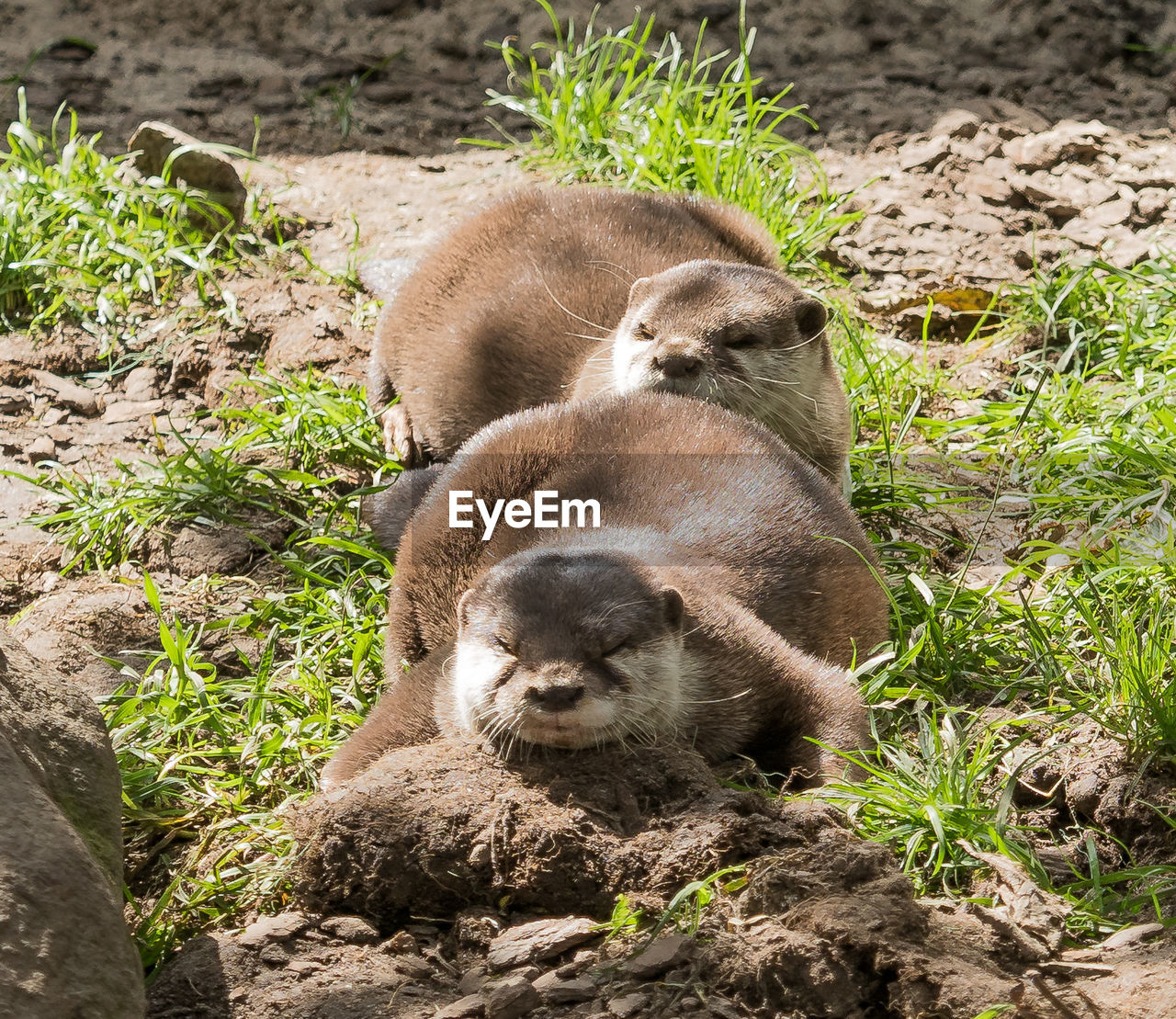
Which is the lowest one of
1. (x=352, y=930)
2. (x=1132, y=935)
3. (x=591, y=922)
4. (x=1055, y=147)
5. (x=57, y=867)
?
(x=352, y=930)

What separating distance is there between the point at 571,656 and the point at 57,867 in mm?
992

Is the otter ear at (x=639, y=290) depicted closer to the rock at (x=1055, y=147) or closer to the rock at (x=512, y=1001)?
the rock at (x=1055, y=147)

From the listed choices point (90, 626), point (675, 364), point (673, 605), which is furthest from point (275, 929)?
point (675, 364)

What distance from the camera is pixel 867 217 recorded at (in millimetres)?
5359

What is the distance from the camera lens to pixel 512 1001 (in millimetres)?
2105

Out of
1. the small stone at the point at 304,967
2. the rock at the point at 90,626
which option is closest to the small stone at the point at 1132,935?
the small stone at the point at 304,967

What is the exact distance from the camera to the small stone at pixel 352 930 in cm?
244

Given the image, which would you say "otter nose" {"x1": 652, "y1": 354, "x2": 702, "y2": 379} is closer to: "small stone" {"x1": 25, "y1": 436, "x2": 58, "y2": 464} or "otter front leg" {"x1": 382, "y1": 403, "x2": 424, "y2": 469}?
"otter front leg" {"x1": 382, "y1": 403, "x2": 424, "y2": 469}

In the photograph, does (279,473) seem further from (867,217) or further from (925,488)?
(867,217)

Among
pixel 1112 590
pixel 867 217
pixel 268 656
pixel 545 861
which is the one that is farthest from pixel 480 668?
pixel 867 217

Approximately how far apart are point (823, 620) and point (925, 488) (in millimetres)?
1013

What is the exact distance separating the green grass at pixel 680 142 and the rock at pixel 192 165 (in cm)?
95

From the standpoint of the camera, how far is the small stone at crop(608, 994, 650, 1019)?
6.73 feet

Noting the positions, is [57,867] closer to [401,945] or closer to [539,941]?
[401,945]
